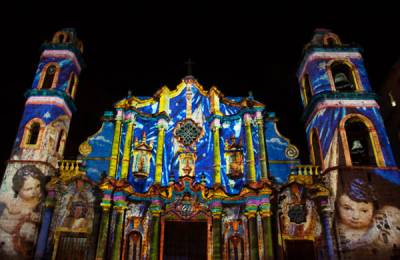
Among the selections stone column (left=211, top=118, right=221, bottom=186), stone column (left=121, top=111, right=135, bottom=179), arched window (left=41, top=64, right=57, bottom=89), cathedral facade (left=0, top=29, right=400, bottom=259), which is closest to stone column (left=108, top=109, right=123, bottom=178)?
cathedral facade (left=0, top=29, right=400, bottom=259)

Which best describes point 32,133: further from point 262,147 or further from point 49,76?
point 262,147

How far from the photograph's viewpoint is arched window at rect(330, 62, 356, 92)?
67.6ft

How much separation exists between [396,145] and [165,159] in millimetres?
15696

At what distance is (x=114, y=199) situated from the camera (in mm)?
17562

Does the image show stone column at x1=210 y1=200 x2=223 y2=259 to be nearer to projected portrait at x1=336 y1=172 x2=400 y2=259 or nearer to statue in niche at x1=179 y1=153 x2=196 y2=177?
statue in niche at x1=179 y1=153 x2=196 y2=177

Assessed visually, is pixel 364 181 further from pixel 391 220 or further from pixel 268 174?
pixel 268 174

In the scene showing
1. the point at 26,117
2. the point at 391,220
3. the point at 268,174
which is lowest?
the point at 391,220

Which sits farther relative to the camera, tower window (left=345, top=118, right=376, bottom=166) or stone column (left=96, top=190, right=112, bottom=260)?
tower window (left=345, top=118, right=376, bottom=166)

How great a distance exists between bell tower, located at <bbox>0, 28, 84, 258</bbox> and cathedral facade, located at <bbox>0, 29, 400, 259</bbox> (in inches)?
2.4

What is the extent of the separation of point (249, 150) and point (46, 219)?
10.6 metres

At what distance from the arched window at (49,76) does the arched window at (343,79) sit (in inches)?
642

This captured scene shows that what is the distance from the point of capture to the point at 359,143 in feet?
61.9

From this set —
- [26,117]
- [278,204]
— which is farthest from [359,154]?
[26,117]

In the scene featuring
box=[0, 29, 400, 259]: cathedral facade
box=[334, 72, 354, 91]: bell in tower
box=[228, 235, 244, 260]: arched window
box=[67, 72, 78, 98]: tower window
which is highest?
box=[67, 72, 78, 98]: tower window
